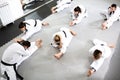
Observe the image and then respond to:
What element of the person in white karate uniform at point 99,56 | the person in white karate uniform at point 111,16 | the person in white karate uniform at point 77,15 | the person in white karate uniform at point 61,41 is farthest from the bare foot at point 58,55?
the person in white karate uniform at point 111,16

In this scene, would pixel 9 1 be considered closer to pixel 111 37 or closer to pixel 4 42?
pixel 4 42

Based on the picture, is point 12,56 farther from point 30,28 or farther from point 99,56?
point 99,56

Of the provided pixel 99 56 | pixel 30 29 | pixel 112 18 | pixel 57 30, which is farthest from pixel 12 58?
pixel 112 18

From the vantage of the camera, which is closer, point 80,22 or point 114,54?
point 114,54

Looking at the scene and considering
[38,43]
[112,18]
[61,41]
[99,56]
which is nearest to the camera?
[99,56]

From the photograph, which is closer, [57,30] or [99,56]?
[99,56]

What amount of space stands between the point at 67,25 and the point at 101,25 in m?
0.75

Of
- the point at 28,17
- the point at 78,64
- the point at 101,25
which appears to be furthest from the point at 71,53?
the point at 28,17

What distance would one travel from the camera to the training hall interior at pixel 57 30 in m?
2.97

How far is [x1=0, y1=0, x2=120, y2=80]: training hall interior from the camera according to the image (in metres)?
2.97

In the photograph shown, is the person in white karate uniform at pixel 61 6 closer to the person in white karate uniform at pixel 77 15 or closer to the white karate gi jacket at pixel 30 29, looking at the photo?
the person in white karate uniform at pixel 77 15

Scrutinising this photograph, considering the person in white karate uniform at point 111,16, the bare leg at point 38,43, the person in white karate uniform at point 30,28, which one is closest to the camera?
the bare leg at point 38,43

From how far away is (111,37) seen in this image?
3.67 m

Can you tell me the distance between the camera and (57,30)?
13.2 ft
